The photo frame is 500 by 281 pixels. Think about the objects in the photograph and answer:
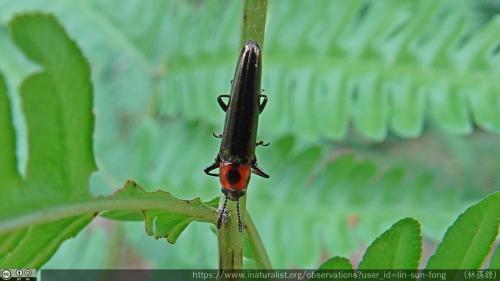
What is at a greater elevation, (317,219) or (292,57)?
(292,57)

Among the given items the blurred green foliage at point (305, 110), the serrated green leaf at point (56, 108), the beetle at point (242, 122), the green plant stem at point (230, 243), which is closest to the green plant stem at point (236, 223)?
the green plant stem at point (230, 243)

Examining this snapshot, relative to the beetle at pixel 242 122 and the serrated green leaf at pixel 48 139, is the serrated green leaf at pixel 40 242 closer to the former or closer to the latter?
the serrated green leaf at pixel 48 139

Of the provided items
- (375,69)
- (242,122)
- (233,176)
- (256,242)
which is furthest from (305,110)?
(256,242)

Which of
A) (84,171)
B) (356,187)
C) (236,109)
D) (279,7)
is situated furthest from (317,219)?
(84,171)

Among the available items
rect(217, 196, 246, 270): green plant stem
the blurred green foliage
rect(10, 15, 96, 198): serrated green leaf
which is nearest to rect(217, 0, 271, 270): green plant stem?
rect(217, 196, 246, 270): green plant stem

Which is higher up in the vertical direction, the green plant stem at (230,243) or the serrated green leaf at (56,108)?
the serrated green leaf at (56,108)

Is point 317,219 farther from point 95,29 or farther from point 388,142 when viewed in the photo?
point 388,142

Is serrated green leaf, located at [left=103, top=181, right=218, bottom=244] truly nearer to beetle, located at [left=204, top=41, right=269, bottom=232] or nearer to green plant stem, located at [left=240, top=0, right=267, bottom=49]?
beetle, located at [left=204, top=41, right=269, bottom=232]

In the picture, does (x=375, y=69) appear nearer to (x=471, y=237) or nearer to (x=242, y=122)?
(x=242, y=122)
